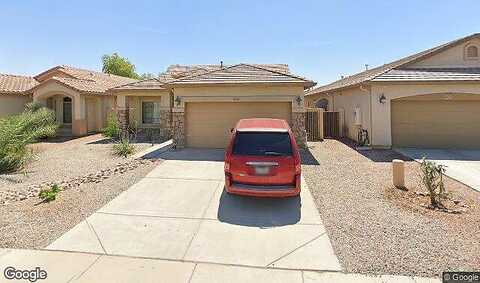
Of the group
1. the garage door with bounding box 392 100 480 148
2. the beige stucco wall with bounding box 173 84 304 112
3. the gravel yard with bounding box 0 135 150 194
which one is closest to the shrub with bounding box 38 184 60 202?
the gravel yard with bounding box 0 135 150 194

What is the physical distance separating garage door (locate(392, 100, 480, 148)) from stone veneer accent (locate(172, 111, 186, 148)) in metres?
9.82

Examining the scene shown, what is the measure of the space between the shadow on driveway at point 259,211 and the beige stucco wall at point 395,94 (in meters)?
8.42

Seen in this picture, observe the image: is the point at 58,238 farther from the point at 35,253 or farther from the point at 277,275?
the point at 277,275

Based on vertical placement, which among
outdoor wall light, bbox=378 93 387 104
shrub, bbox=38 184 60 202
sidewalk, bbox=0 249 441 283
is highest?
outdoor wall light, bbox=378 93 387 104

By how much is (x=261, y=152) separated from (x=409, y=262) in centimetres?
333

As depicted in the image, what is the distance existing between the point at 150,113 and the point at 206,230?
52.7 feet

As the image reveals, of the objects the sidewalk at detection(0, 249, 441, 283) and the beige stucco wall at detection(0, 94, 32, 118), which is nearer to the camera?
the sidewalk at detection(0, 249, 441, 283)

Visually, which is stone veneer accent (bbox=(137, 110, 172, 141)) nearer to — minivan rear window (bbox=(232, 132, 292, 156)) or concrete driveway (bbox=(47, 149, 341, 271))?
concrete driveway (bbox=(47, 149, 341, 271))

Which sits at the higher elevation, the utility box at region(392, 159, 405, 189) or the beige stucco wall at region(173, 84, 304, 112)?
the beige stucco wall at region(173, 84, 304, 112)

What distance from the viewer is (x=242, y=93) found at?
1331 centimetres

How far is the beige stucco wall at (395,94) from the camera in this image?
43.2ft

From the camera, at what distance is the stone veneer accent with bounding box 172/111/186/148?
13734mm

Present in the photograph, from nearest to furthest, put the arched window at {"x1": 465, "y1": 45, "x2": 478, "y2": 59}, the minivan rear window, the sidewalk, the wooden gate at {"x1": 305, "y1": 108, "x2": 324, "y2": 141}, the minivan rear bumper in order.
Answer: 1. the sidewalk
2. the minivan rear bumper
3. the minivan rear window
4. the arched window at {"x1": 465, "y1": 45, "x2": 478, "y2": 59}
5. the wooden gate at {"x1": 305, "y1": 108, "x2": 324, "y2": 141}

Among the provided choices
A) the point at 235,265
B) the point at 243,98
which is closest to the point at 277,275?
the point at 235,265
